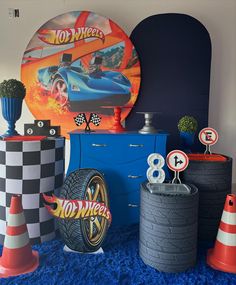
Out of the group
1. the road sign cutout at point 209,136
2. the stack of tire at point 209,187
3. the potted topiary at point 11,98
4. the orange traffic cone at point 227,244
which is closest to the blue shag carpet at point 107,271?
the orange traffic cone at point 227,244

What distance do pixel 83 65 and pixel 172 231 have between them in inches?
57.8

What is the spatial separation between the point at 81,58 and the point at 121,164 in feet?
3.26

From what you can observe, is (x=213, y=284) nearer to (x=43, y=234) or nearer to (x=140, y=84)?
(x=43, y=234)

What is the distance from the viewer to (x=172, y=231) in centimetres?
119

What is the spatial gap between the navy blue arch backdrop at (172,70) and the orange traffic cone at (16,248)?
45.8 inches

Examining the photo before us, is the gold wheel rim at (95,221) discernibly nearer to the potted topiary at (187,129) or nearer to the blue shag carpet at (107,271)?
the blue shag carpet at (107,271)

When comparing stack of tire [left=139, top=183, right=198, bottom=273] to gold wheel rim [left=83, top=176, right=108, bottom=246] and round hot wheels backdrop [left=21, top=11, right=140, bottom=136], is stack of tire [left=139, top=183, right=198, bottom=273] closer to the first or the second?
gold wheel rim [left=83, top=176, right=108, bottom=246]

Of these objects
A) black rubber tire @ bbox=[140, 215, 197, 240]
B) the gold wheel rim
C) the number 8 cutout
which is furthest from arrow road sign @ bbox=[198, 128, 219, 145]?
the gold wheel rim

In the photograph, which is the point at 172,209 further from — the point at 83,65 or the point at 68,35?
the point at 68,35

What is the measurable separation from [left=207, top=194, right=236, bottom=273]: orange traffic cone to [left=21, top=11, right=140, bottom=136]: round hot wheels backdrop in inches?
43.3

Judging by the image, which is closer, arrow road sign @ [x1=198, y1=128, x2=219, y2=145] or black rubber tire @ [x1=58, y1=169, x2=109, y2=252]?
black rubber tire @ [x1=58, y1=169, x2=109, y2=252]

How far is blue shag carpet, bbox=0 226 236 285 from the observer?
3.69 feet

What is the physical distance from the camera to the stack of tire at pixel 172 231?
1183 millimetres

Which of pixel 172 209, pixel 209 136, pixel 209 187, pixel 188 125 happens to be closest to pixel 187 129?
pixel 188 125
